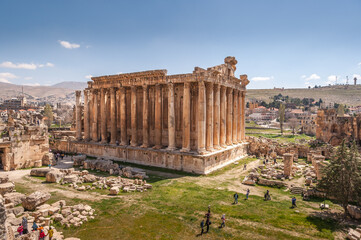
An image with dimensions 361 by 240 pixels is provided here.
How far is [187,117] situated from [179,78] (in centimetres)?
499

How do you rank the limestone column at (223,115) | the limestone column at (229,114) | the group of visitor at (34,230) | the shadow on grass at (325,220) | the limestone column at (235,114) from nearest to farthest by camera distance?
the group of visitor at (34,230), the shadow on grass at (325,220), the limestone column at (223,115), the limestone column at (229,114), the limestone column at (235,114)

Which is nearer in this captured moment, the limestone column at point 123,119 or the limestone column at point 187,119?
the limestone column at point 187,119

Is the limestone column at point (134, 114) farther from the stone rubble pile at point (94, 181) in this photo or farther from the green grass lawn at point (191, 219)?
the green grass lawn at point (191, 219)

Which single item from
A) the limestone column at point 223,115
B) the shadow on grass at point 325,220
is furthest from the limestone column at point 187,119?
the shadow on grass at point 325,220

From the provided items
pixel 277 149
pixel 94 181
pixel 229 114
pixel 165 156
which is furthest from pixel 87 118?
pixel 277 149

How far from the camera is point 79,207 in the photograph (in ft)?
51.9

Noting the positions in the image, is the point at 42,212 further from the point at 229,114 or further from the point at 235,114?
the point at 235,114

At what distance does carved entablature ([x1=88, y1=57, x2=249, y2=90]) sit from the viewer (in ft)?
89.6

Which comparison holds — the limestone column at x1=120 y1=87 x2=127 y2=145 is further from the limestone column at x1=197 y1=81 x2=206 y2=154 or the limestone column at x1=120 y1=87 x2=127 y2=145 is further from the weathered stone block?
the weathered stone block

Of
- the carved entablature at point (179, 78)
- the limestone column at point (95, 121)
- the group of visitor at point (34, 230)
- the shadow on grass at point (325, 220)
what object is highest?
the carved entablature at point (179, 78)

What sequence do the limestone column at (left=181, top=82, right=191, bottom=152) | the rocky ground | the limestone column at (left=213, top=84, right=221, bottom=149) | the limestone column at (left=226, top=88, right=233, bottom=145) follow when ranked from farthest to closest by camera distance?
the limestone column at (left=226, top=88, right=233, bottom=145), the limestone column at (left=213, top=84, right=221, bottom=149), the limestone column at (left=181, top=82, right=191, bottom=152), the rocky ground

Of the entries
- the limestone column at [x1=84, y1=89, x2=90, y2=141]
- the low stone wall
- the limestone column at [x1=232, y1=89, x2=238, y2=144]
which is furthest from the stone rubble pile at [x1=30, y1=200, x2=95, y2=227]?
the limestone column at [x1=232, y1=89, x2=238, y2=144]

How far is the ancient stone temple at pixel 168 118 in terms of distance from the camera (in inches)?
1062

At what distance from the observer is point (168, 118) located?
1150 inches
